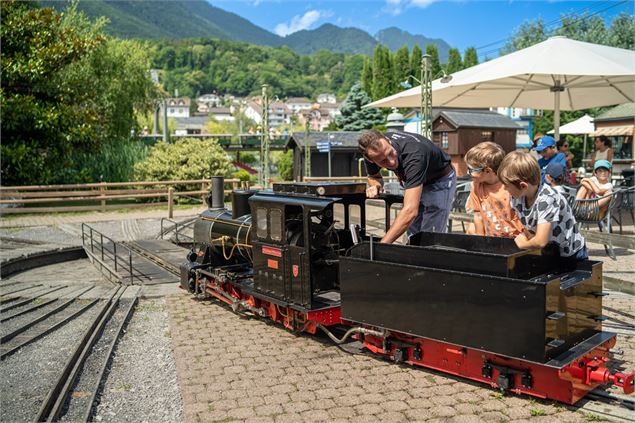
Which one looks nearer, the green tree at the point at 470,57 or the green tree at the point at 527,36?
the green tree at the point at 527,36

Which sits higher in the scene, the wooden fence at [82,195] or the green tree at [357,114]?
the green tree at [357,114]

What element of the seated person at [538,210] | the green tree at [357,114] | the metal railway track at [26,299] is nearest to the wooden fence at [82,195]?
the metal railway track at [26,299]

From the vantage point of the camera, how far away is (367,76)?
3152 inches

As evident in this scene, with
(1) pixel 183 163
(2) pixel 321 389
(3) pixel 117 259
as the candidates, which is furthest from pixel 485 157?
(1) pixel 183 163

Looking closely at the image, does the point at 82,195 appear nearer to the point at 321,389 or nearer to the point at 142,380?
the point at 142,380

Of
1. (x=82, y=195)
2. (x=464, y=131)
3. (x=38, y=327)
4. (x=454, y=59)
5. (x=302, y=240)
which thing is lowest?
(x=38, y=327)

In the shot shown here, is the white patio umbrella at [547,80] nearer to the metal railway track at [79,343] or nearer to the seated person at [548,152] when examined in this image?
the seated person at [548,152]

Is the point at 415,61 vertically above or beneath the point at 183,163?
above

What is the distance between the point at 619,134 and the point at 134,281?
2816 centimetres

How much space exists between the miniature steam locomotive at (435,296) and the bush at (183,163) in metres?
20.1

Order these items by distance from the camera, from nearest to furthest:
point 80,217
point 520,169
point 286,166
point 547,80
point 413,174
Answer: point 520,169, point 413,174, point 547,80, point 80,217, point 286,166

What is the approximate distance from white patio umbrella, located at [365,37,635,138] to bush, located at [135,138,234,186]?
45.8 feet

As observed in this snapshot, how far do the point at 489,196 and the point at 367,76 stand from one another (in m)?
76.7

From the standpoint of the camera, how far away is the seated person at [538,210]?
4.64 metres
